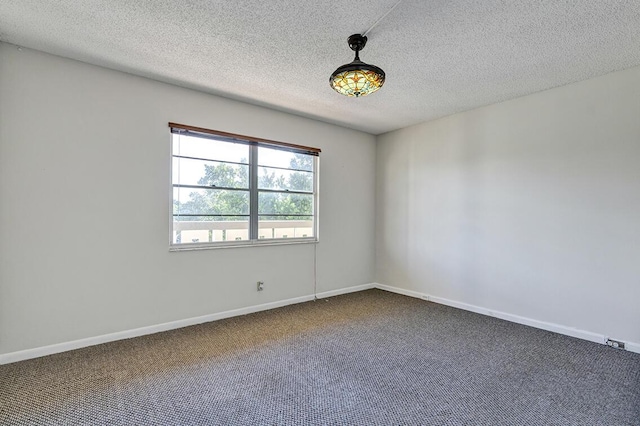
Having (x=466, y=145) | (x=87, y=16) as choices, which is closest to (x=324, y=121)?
(x=466, y=145)

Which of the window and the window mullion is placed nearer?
the window

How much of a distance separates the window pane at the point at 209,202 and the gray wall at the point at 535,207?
8.23 ft

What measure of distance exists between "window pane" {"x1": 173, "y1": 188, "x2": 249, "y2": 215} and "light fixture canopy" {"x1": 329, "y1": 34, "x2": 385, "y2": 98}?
1950 millimetres

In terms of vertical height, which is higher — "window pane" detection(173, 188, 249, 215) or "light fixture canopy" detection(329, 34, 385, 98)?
"light fixture canopy" detection(329, 34, 385, 98)

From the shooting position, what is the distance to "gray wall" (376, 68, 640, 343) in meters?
3.03

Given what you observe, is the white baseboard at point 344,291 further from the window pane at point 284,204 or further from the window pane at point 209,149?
the window pane at point 209,149

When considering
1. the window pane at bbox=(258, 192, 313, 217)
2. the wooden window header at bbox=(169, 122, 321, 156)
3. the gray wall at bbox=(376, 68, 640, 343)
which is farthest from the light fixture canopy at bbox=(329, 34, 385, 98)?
the gray wall at bbox=(376, 68, 640, 343)

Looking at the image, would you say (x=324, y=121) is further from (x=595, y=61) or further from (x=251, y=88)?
(x=595, y=61)

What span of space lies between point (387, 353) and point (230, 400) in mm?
1379

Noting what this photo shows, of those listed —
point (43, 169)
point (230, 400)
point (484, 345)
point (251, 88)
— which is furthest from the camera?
point (251, 88)

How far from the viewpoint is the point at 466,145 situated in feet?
13.9

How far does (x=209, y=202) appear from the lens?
366 centimetres

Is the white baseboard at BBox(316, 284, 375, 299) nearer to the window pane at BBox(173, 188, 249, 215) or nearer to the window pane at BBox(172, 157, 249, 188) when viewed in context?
the window pane at BBox(173, 188, 249, 215)

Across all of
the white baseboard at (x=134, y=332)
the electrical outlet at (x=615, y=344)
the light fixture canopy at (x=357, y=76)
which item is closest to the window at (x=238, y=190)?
the white baseboard at (x=134, y=332)
